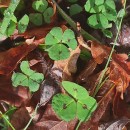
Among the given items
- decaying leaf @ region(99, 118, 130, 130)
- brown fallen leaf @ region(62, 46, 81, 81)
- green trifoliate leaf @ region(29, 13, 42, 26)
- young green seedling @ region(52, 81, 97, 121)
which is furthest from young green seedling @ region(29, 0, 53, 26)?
decaying leaf @ region(99, 118, 130, 130)

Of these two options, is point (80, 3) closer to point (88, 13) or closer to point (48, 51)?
point (88, 13)

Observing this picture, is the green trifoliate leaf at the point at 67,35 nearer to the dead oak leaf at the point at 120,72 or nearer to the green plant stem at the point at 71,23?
the green plant stem at the point at 71,23

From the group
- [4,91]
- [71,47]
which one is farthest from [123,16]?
[4,91]

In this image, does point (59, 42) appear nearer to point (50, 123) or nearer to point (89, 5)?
point (89, 5)

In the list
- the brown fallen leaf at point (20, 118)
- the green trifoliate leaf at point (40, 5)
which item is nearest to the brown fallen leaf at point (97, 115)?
the brown fallen leaf at point (20, 118)

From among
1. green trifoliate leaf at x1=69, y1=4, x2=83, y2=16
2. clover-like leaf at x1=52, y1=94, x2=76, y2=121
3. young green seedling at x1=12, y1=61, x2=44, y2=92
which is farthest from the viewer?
green trifoliate leaf at x1=69, y1=4, x2=83, y2=16

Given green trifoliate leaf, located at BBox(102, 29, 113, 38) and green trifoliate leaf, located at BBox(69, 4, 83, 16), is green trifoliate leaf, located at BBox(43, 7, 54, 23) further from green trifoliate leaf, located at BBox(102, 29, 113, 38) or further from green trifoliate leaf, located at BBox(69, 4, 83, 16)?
green trifoliate leaf, located at BBox(102, 29, 113, 38)

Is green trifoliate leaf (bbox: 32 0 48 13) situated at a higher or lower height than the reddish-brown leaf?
higher
